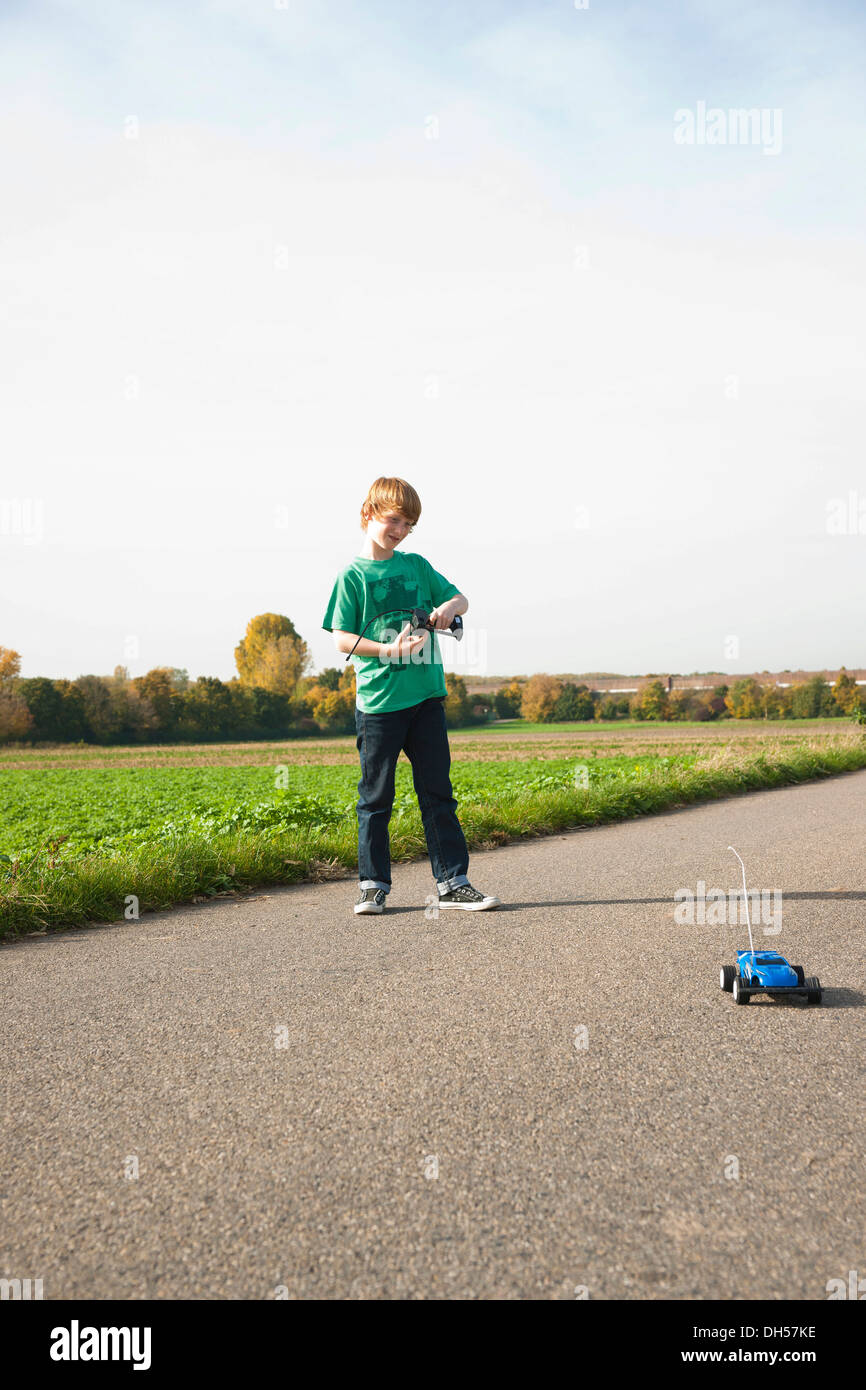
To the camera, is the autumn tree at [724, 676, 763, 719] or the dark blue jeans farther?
the autumn tree at [724, 676, 763, 719]

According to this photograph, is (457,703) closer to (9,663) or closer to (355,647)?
(9,663)

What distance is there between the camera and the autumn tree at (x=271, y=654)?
9094cm

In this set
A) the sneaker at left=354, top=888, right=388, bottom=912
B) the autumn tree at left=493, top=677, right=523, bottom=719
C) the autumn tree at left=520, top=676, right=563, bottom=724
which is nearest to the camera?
the sneaker at left=354, top=888, right=388, bottom=912

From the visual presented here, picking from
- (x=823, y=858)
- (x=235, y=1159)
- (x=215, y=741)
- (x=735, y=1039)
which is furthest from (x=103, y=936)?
(x=215, y=741)

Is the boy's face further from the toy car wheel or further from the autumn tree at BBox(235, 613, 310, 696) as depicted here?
the autumn tree at BBox(235, 613, 310, 696)

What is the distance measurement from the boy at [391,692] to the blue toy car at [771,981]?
182 centimetres

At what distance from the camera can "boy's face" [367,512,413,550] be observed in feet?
16.5

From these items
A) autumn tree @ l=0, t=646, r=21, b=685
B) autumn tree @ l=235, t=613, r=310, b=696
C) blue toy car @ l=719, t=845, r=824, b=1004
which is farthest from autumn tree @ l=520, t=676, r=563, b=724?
blue toy car @ l=719, t=845, r=824, b=1004

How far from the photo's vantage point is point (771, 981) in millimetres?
3213

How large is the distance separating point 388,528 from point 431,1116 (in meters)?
3.35

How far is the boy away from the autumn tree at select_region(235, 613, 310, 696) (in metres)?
81.3

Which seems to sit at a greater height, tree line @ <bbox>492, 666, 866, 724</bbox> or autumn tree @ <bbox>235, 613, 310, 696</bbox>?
autumn tree @ <bbox>235, 613, 310, 696</bbox>

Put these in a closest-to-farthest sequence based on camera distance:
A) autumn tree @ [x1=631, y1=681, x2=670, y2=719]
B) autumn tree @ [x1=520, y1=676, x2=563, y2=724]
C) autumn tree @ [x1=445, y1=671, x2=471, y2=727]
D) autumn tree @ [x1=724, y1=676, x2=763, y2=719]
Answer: autumn tree @ [x1=724, y1=676, x2=763, y2=719], autumn tree @ [x1=445, y1=671, x2=471, y2=727], autumn tree @ [x1=631, y1=681, x2=670, y2=719], autumn tree @ [x1=520, y1=676, x2=563, y2=724]
